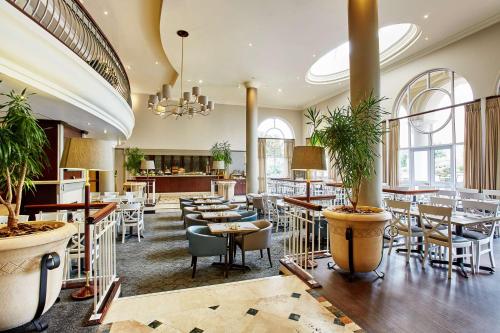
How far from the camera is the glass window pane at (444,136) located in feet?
25.7

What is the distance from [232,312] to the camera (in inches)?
102

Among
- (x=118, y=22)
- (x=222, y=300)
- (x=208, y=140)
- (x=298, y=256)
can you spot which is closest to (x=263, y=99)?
(x=208, y=140)

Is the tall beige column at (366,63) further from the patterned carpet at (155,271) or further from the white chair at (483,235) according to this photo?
the patterned carpet at (155,271)

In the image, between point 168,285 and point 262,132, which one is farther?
point 262,132

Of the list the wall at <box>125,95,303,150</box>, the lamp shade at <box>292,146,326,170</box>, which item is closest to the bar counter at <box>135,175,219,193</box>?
the wall at <box>125,95,303,150</box>

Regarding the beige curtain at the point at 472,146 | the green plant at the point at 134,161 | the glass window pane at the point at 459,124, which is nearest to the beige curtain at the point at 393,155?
the glass window pane at the point at 459,124

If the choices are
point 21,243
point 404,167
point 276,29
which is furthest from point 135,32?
point 404,167

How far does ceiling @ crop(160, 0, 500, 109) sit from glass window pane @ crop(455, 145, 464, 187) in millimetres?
2990

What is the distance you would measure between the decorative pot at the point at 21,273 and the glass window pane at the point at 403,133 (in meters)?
9.85

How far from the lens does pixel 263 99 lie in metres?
13.4

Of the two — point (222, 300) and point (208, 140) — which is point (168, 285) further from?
point (208, 140)

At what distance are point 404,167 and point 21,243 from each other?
10.2 metres

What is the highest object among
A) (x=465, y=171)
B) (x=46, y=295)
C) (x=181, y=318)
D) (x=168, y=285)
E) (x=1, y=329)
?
(x=465, y=171)

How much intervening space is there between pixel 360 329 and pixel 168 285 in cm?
257
